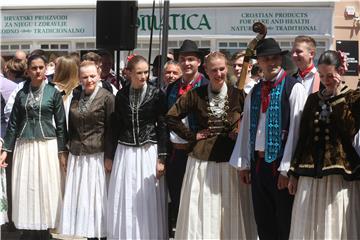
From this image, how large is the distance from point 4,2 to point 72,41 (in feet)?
7.20

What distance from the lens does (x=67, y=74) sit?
6566mm

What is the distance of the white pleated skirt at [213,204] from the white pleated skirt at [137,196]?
0.43 m

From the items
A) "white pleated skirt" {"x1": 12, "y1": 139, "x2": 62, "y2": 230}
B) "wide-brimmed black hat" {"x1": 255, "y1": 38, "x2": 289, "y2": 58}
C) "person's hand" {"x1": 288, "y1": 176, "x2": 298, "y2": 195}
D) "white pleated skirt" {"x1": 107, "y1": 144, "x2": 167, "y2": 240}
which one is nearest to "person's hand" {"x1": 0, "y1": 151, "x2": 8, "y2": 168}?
"white pleated skirt" {"x1": 12, "y1": 139, "x2": 62, "y2": 230}

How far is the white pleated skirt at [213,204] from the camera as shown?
5113 mm

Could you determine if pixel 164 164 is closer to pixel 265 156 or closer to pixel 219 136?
pixel 219 136

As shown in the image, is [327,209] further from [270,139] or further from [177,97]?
[177,97]

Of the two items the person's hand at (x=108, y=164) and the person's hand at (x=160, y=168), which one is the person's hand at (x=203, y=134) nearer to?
the person's hand at (x=160, y=168)

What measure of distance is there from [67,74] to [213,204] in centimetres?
232

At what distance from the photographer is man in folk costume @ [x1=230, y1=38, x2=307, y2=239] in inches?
187

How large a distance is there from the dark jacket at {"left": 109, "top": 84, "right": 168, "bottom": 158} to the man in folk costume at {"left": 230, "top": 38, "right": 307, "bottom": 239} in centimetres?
80

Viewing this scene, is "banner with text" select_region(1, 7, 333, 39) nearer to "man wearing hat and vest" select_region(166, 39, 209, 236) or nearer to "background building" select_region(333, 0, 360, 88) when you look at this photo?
"background building" select_region(333, 0, 360, 88)

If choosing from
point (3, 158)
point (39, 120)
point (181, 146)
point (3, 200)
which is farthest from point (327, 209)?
point (3, 200)

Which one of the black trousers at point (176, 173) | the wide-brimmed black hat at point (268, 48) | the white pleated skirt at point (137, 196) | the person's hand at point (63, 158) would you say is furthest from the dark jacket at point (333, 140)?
the person's hand at point (63, 158)

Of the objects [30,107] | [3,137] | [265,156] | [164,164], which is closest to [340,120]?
[265,156]
